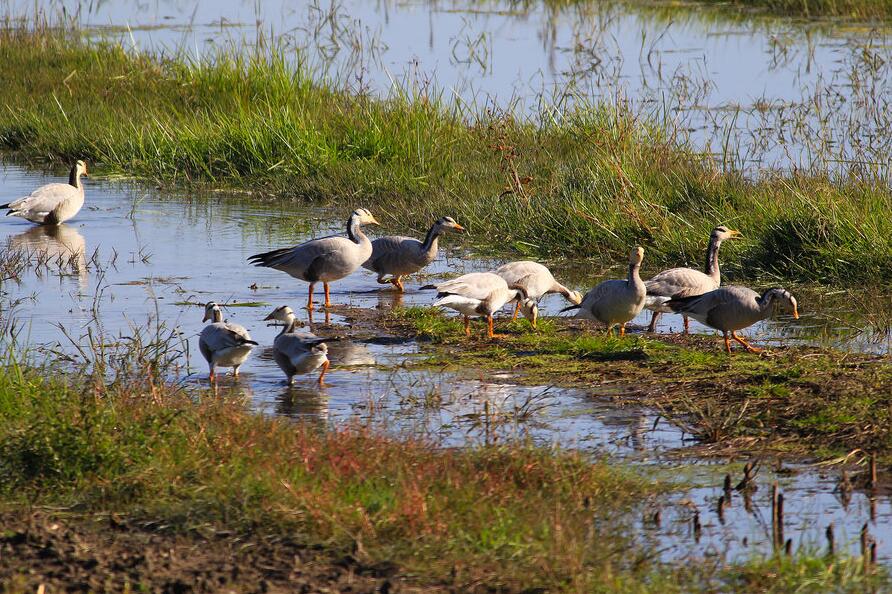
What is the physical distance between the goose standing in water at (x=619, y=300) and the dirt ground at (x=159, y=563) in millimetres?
4902

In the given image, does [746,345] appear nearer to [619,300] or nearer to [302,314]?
[619,300]

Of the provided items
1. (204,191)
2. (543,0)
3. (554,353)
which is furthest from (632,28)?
(554,353)

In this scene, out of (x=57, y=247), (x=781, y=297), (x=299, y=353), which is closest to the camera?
(x=299, y=353)

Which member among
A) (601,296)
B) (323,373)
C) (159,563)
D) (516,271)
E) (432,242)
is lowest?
(159,563)

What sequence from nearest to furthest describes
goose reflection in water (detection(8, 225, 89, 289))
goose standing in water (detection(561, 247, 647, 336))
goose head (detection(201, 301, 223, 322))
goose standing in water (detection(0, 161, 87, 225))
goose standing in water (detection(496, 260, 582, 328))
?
goose head (detection(201, 301, 223, 322)) → goose standing in water (detection(561, 247, 647, 336)) → goose standing in water (detection(496, 260, 582, 328)) → goose reflection in water (detection(8, 225, 89, 289)) → goose standing in water (detection(0, 161, 87, 225))

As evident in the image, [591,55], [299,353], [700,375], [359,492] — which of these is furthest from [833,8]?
[359,492]

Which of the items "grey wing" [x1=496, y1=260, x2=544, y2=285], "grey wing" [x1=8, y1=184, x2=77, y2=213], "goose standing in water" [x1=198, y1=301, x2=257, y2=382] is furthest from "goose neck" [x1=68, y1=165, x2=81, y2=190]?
"goose standing in water" [x1=198, y1=301, x2=257, y2=382]

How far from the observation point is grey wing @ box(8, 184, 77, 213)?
14.6m

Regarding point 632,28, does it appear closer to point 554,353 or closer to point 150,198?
point 150,198

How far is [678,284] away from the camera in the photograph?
34.3ft

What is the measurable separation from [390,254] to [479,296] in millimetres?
2278

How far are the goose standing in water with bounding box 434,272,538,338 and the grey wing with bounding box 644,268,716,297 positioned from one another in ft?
3.25

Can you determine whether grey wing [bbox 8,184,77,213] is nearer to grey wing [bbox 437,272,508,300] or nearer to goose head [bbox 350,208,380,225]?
goose head [bbox 350,208,380,225]

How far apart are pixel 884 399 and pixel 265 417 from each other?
3641 millimetres
